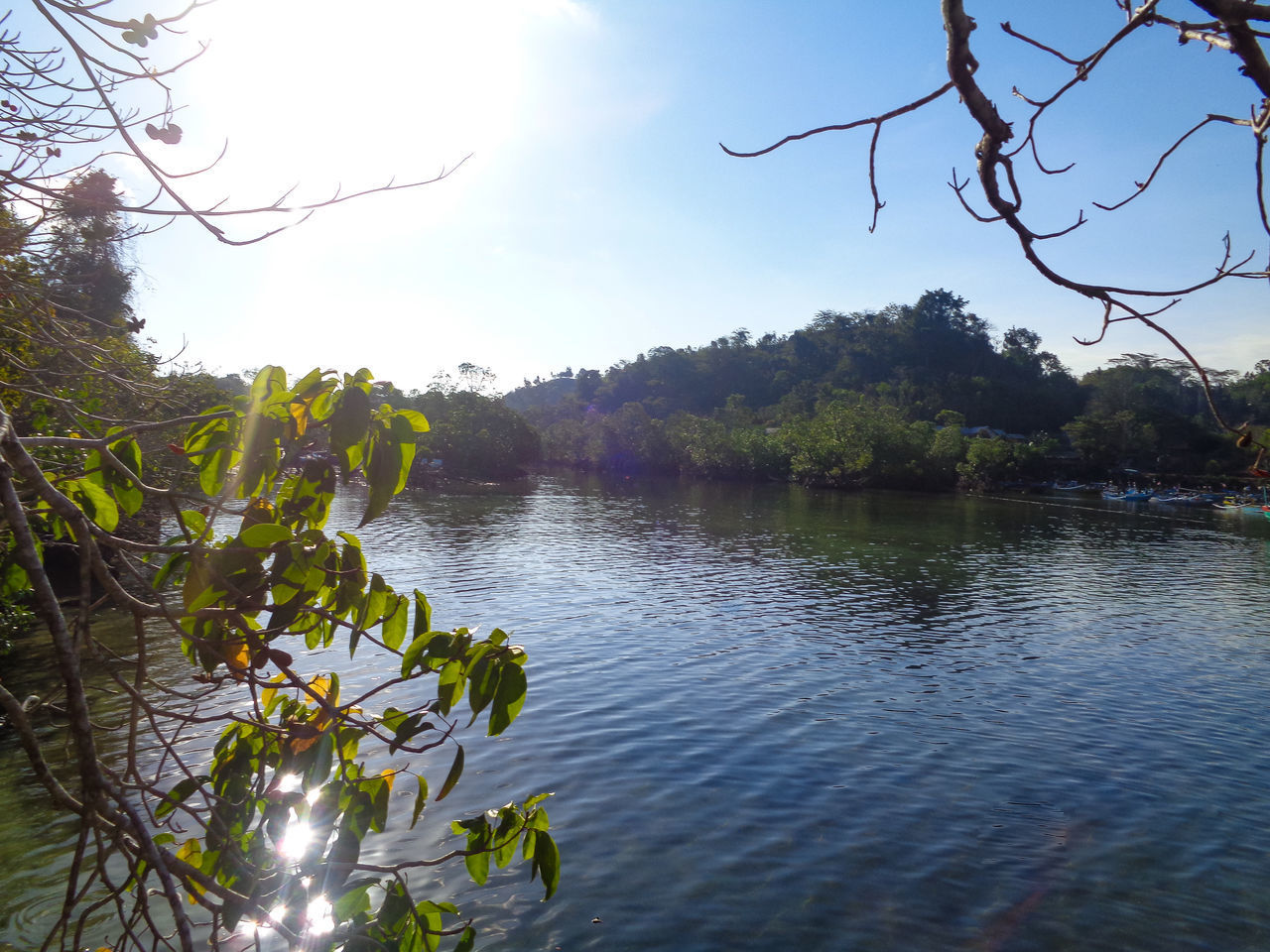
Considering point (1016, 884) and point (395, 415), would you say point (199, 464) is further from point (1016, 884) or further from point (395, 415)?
point (1016, 884)

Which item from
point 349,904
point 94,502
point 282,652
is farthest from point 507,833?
point 94,502

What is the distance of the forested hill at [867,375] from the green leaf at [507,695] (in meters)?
88.4

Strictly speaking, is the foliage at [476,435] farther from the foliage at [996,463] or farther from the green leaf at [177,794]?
the green leaf at [177,794]

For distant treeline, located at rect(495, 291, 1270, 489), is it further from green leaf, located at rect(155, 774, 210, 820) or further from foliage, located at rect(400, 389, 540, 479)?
green leaf, located at rect(155, 774, 210, 820)

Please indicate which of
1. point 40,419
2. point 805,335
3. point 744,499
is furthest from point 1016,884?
point 805,335

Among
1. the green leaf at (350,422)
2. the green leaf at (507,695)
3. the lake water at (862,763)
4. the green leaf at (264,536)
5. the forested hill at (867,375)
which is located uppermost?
the forested hill at (867,375)

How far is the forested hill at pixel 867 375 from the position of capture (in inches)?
3826

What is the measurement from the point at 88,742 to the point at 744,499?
51004 millimetres

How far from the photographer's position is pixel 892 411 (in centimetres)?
7706

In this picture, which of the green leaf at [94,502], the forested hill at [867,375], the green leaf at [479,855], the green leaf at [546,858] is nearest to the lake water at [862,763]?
the green leaf at [479,855]

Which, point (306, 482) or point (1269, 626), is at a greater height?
point (306, 482)

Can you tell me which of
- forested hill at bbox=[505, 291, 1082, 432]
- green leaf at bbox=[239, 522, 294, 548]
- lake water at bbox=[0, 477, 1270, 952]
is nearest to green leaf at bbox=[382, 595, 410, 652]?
green leaf at bbox=[239, 522, 294, 548]

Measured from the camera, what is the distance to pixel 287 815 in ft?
7.85

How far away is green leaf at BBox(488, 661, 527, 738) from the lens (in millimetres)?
2102
